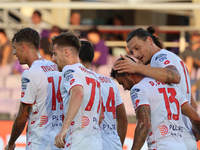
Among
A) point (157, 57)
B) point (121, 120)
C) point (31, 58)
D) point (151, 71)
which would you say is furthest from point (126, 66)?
point (121, 120)

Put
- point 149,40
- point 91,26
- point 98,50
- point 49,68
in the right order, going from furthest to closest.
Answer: point 91,26, point 98,50, point 49,68, point 149,40

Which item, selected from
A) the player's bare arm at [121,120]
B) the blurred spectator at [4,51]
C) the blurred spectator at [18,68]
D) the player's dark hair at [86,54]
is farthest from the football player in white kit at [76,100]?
the blurred spectator at [4,51]

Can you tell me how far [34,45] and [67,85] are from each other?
1.02 meters

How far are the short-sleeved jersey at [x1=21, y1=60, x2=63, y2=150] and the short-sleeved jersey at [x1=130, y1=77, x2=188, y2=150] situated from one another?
1.08 m

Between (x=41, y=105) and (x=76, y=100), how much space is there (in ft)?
2.90

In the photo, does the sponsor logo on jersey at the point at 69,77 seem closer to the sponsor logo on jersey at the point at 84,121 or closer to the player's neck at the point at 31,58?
the sponsor logo on jersey at the point at 84,121

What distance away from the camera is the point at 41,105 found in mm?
4473

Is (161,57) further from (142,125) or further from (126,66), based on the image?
(142,125)

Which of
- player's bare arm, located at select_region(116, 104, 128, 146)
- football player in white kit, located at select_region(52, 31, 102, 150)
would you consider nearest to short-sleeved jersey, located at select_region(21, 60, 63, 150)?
football player in white kit, located at select_region(52, 31, 102, 150)

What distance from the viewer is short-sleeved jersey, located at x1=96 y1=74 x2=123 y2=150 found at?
477 cm

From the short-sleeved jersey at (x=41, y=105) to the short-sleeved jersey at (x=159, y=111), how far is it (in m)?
1.08

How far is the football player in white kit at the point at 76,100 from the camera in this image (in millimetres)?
3717

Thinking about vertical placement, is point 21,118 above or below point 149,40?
below

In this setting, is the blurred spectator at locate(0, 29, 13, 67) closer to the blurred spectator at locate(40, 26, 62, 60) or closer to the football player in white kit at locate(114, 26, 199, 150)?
the blurred spectator at locate(40, 26, 62, 60)
